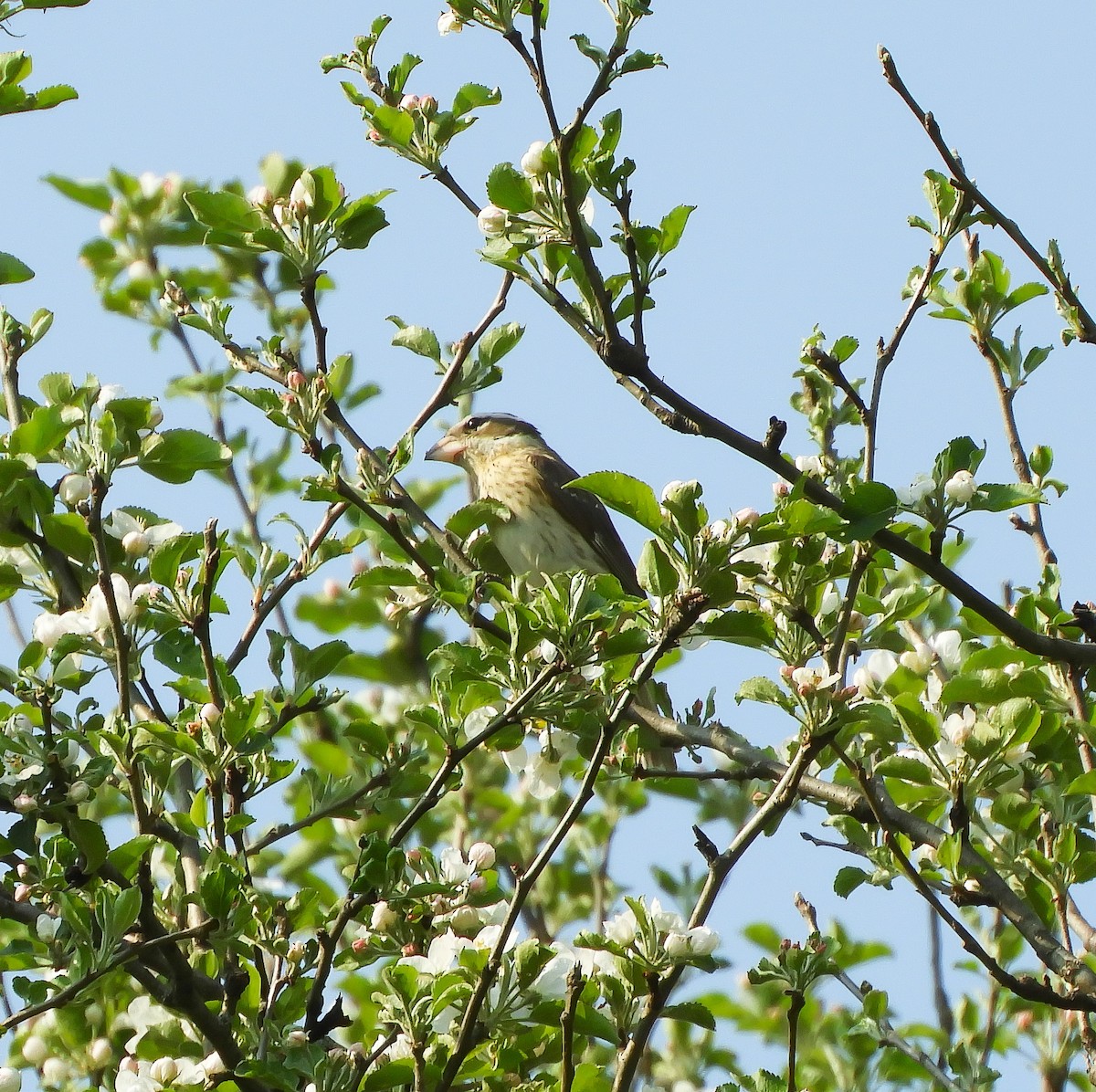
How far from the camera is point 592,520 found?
822cm

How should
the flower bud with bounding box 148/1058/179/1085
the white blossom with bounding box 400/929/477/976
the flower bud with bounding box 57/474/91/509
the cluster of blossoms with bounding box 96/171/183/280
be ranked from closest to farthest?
the white blossom with bounding box 400/929/477/976 < the flower bud with bounding box 148/1058/179/1085 < the flower bud with bounding box 57/474/91/509 < the cluster of blossoms with bounding box 96/171/183/280

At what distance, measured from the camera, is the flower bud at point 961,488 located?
328 centimetres

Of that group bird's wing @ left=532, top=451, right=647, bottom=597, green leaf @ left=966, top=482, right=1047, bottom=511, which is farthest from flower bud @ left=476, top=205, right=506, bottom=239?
bird's wing @ left=532, top=451, right=647, bottom=597

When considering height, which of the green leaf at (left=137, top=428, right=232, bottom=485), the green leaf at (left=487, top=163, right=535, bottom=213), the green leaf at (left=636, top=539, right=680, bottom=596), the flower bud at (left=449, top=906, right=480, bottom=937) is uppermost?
the green leaf at (left=487, top=163, right=535, bottom=213)

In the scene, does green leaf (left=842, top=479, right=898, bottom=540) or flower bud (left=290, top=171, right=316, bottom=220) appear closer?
green leaf (left=842, top=479, right=898, bottom=540)

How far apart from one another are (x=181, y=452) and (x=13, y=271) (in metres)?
0.64

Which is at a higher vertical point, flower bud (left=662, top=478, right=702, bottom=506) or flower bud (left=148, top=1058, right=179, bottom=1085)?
flower bud (left=662, top=478, right=702, bottom=506)

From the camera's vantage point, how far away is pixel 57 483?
370 centimetres

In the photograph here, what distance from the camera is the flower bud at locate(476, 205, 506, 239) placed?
3.56m

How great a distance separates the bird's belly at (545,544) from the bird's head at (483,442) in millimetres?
503

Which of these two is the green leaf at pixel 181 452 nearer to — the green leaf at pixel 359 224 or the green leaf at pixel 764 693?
the green leaf at pixel 359 224

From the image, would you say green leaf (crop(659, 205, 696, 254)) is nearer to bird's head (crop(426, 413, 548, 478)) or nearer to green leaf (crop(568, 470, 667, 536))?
green leaf (crop(568, 470, 667, 536))

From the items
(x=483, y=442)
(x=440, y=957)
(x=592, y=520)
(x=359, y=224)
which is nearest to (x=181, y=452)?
(x=359, y=224)

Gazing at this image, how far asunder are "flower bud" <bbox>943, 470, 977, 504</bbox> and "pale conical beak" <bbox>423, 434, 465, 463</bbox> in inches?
207
